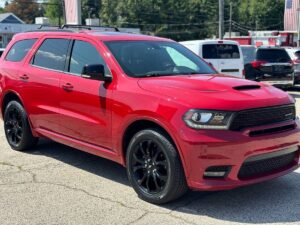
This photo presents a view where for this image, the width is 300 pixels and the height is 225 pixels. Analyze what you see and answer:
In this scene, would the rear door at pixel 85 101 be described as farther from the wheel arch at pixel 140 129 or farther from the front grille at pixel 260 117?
the front grille at pixel 260 117

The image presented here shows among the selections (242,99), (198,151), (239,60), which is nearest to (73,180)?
(198,151)

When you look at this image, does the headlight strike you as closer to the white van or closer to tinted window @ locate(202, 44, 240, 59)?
the white van

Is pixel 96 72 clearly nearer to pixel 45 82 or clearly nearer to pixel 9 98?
pixel 45 82

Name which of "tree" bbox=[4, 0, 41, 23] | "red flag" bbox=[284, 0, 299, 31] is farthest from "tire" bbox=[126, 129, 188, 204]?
"tree" bbox=[4, 0, 41, 23]

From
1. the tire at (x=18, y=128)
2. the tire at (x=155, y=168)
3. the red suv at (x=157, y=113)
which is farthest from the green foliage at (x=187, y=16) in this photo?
the tire at (x=155, y=168)

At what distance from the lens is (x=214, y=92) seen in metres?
4.88

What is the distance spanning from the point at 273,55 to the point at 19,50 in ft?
38.1

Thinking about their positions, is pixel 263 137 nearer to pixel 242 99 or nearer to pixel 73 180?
pixel 242 99

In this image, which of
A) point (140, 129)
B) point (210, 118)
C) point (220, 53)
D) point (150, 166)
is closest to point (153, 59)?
point (140, 129)

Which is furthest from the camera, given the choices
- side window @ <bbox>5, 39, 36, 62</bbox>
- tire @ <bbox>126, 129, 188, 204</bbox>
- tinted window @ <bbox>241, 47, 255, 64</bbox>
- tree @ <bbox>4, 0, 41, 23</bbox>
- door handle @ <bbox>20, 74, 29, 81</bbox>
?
tree @ <bbox>4, 0, 41, 23</bbox>

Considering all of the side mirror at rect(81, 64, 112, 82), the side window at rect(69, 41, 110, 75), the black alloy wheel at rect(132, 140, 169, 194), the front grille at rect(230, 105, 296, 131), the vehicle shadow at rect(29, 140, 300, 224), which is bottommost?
the vehicle shadow at rect(29, 140, 300, 224)

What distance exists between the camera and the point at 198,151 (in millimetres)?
4574

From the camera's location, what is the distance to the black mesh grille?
4.82 meters

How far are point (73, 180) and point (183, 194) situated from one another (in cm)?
160
